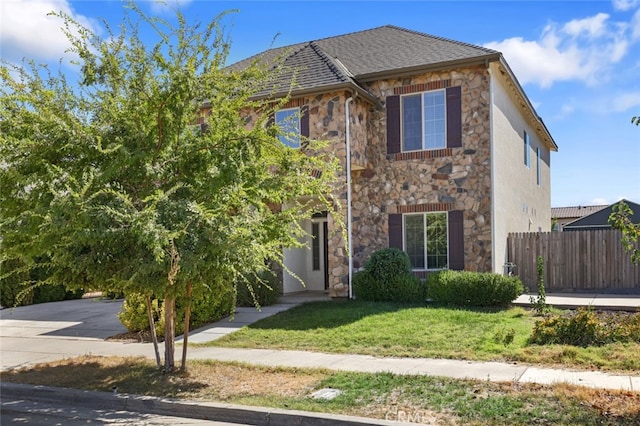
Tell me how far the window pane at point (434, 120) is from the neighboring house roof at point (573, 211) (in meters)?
38.1

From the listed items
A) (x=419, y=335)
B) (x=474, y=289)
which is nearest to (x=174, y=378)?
(x=419, y=335)

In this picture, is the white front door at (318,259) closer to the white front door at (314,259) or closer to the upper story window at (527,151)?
the white front door at (314,259)

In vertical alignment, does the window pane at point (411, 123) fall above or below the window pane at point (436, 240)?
above

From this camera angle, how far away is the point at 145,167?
7785mm

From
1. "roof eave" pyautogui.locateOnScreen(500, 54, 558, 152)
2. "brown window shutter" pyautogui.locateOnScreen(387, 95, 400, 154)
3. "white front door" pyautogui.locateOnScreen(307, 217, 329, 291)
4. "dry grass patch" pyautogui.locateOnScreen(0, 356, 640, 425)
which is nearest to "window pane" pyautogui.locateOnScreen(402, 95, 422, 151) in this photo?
"brown window shutter" pyautogui.locateOnScreen(387, 95, 400, 154)

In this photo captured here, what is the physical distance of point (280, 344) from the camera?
11.1 meters

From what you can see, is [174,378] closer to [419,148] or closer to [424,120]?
[419,148]

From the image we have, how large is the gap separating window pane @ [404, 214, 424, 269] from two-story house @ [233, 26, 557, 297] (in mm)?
29

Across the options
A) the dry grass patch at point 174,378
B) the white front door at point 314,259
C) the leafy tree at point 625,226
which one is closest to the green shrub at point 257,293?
the white front door at point 314,259

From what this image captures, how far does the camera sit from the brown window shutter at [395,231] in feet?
54.2

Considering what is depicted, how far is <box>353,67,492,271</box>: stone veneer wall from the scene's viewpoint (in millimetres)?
15719


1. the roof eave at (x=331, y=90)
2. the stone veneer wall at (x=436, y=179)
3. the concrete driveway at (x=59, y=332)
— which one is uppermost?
the roof eave at (x=331, y=90)

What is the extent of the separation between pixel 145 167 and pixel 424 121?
10358 millimetres

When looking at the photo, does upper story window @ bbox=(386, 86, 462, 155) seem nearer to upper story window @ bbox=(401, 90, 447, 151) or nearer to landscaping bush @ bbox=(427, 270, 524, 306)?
upper story window @ bbox=(401, 90, 447, 151)
